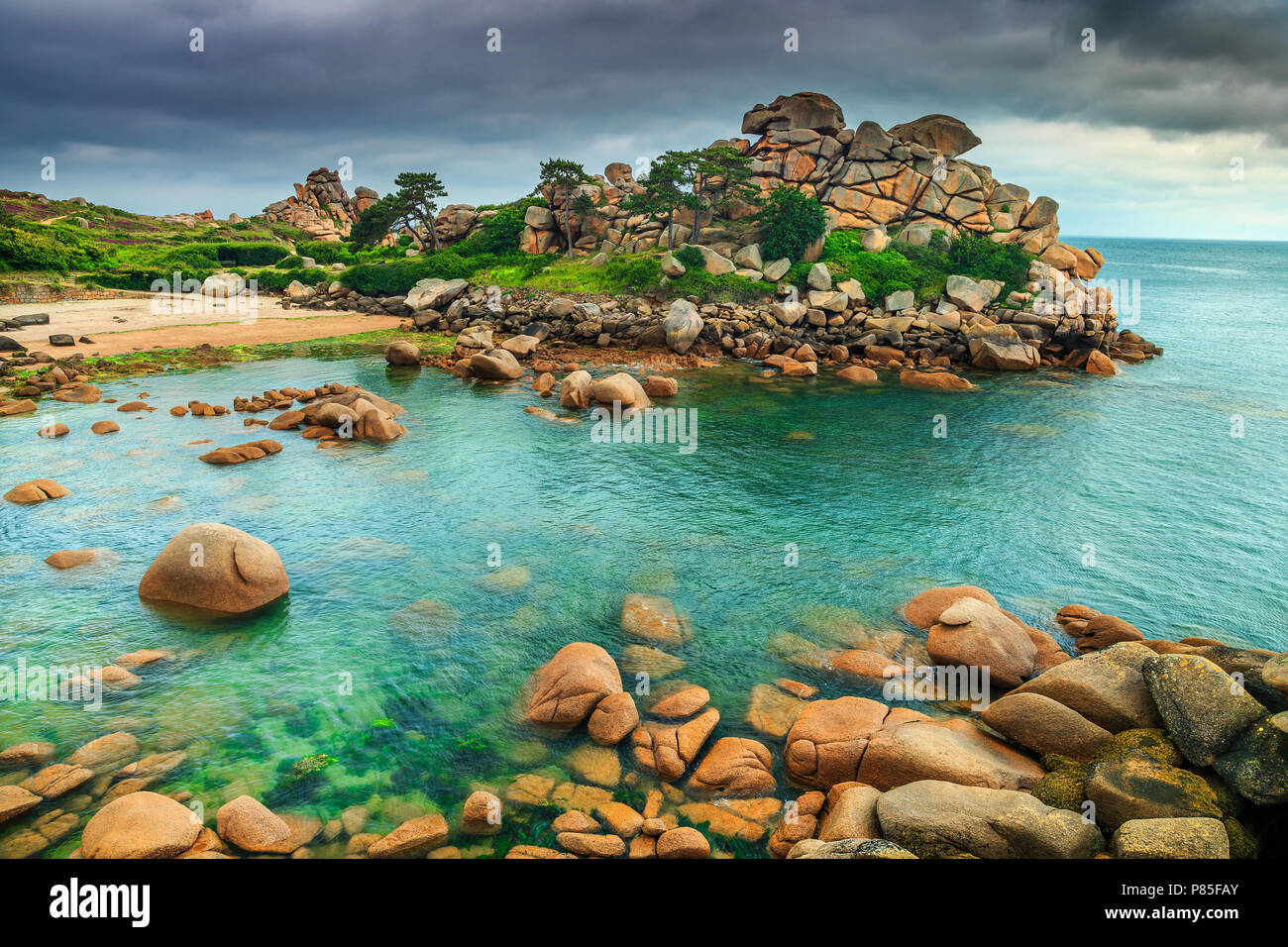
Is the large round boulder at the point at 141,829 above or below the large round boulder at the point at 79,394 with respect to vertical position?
below

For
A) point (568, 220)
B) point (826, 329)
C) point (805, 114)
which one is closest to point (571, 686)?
point (826, 329)

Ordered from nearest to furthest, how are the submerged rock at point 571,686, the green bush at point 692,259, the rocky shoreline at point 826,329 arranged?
the submerged rock at point 571,686 < the rocky shoreline at point 826,329 < the green bush at point 692,259

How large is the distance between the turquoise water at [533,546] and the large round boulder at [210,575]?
57 cm

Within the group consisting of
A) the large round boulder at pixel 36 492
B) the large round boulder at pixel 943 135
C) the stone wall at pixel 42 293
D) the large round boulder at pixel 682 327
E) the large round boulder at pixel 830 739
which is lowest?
the large round boulder at pixel 830 739

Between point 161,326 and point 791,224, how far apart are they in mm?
48748

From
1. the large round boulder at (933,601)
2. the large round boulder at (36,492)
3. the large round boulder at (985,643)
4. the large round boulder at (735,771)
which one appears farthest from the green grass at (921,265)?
the large round boulder at (735,771)

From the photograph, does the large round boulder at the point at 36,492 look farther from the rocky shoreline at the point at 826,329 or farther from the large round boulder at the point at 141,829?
the rocky shoreline at the point at 826,329

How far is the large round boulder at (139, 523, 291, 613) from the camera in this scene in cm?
1536

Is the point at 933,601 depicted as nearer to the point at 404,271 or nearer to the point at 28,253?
the point at 404,271

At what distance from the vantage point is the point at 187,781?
Answer: 10.4 meters

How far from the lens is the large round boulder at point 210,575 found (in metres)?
15.4

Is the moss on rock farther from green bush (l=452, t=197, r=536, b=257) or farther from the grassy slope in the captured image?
green bush (l=452, t=197, r=536, b=257)
